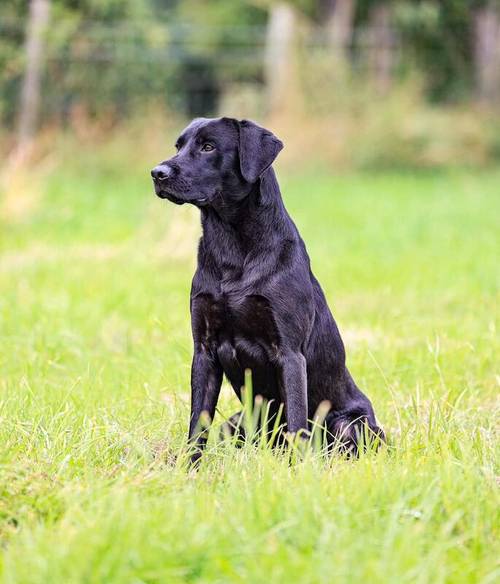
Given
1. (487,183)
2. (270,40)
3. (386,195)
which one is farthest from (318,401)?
(270,40)

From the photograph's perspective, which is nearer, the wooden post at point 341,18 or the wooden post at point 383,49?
the wooden post at point 383,49

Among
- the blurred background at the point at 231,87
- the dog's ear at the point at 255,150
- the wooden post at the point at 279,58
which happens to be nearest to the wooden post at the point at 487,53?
the blurred background at the point at 231,87

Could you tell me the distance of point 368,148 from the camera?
58.3 feet

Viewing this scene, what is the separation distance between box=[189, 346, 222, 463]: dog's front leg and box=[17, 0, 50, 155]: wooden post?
39.7ft

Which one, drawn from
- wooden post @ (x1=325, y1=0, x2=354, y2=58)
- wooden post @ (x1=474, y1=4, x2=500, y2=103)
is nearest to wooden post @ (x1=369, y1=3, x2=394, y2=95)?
wooden post @ (x1=325, y1=0, x2=354, y2=58)

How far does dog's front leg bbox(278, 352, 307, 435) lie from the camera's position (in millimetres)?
3557

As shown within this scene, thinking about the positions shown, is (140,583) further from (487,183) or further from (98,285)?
(487,183)

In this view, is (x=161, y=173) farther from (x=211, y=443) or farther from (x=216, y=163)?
(x=211, y=443)

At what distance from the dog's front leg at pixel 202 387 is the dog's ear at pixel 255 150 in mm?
679

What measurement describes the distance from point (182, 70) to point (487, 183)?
7133 millimetres

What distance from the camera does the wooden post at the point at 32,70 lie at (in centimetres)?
1535

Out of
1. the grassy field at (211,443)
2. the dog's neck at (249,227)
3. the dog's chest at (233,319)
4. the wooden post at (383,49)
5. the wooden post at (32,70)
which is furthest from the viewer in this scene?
the wooden post at (383,49)

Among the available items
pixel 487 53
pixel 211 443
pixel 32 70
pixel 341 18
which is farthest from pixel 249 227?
pixel 487 53

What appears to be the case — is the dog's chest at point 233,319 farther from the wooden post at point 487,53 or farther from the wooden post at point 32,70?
the wooden post at point 487,53
